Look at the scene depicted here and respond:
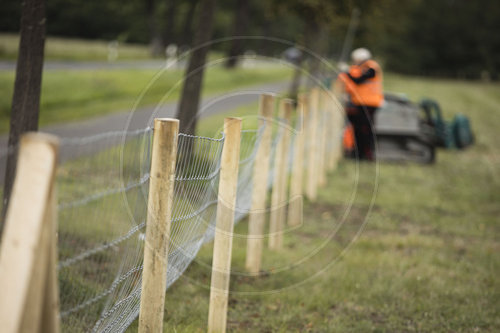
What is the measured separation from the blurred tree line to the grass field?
2140 cm

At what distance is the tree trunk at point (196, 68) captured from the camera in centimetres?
929

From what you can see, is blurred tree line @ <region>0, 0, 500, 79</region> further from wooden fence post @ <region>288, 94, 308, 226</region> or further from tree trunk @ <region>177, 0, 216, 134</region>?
wooden fence post @ <region>288, 94, 308, 226</region>

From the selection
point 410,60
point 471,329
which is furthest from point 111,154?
point 410,60

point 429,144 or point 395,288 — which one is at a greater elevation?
point 429,144

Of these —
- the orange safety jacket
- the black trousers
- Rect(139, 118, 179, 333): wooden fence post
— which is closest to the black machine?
the black trousers

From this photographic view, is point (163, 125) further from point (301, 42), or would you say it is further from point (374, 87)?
point (301, 42)

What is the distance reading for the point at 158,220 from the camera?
3.23 m

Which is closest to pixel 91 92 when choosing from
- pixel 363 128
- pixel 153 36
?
pixel 363 128

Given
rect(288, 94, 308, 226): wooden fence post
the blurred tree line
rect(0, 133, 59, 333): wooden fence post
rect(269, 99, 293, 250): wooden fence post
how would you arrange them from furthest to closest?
1. the blurred tree line
2. rect(288, 94, 308, 226): wooden fence post
3. rect(269, 99, 293, 250): wooden fence post
4. rect(0, 133, 59, 333): wooden fence post

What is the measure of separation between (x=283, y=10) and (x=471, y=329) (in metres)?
17.2

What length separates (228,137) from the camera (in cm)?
404

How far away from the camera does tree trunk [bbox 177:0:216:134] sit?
9.29 m

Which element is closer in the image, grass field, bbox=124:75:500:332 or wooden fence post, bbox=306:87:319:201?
grass field, bbox=124:75:500:332

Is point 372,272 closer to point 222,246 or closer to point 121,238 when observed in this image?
point 222,246
